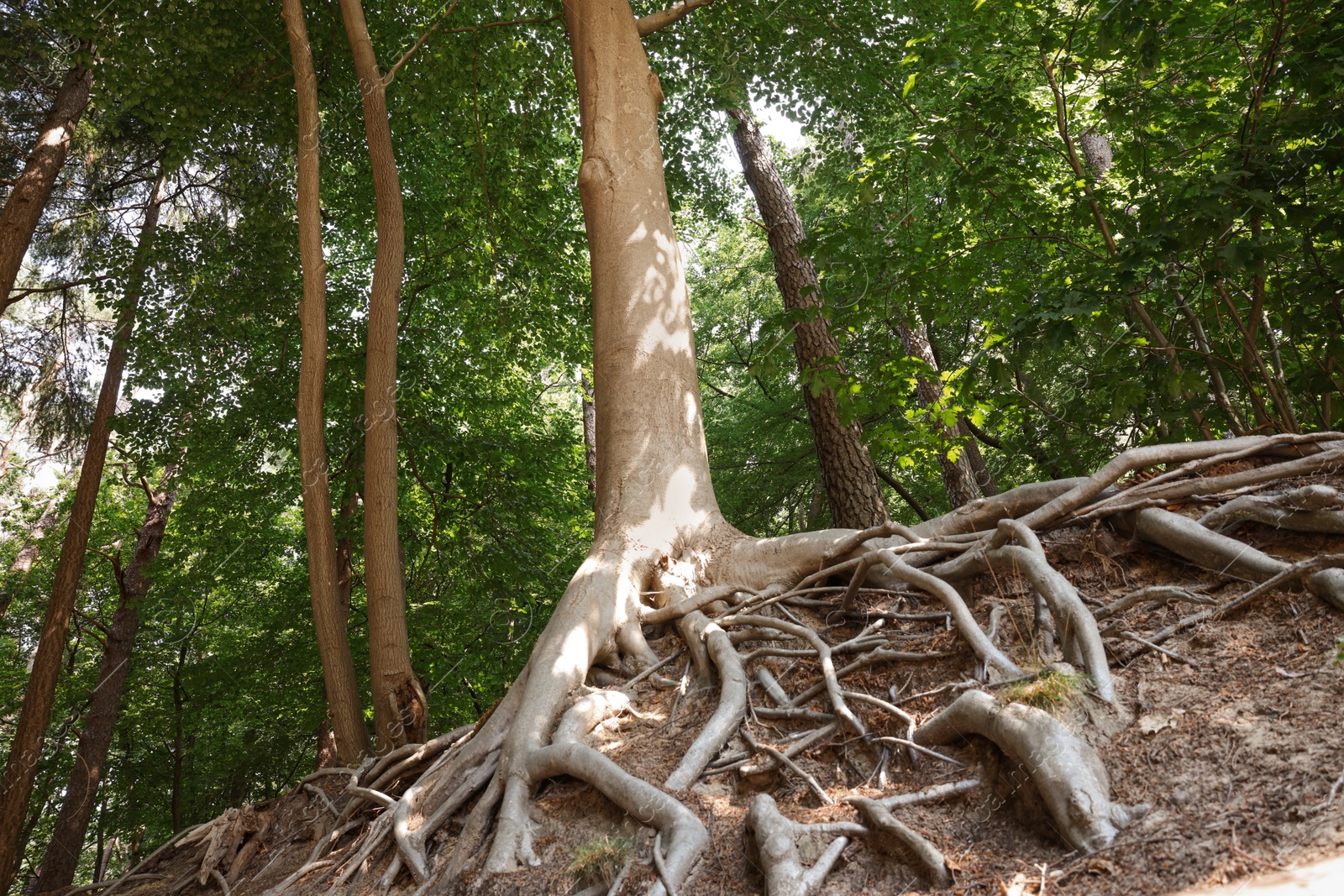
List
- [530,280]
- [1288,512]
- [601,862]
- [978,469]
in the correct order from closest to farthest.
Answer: [601,862] < [1288,512] < [530,280] < [978,469]

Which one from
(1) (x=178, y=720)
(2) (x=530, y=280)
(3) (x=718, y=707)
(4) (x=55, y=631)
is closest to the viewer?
(3) (x=718, y=707)

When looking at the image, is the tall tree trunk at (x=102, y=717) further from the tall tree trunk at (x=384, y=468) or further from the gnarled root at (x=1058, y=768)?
the gnarled root at (x=1058, y=768)

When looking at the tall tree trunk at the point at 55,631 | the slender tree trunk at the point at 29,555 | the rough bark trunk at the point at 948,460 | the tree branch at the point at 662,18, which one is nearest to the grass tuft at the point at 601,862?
the tree branch at the point at 662,18

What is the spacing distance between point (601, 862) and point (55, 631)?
8779 millimetres

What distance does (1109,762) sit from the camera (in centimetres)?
252

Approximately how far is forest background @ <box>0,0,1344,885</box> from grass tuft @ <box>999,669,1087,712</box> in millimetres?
2182

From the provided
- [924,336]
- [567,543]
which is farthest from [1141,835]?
[567,543]

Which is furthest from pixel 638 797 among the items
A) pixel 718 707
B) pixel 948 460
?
pixel 948 460

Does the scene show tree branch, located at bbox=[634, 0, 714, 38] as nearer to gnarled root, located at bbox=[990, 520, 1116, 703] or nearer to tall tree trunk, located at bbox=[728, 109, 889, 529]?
tall tree trunk, located at bbox=[728, 109, 889, 529]

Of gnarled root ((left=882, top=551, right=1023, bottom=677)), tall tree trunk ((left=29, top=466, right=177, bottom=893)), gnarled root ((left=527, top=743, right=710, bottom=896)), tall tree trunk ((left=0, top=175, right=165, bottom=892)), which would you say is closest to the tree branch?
gnarled root ((left=882, top=551, right=1023, bottom=677))

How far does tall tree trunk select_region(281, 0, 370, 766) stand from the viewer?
5.74 m

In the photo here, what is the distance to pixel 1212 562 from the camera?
3.45m

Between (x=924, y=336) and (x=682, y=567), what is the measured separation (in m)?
7.06

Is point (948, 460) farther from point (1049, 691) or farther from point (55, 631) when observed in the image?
point (55, 631)
